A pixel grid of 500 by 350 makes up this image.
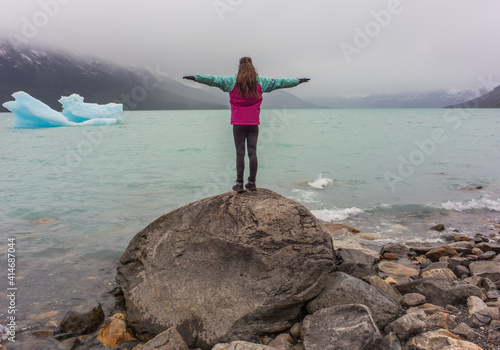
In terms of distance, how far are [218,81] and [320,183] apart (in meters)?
11.7

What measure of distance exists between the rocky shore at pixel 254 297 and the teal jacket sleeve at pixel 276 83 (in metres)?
1.67

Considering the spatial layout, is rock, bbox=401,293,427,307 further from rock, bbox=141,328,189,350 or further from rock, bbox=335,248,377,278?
rock, bbox=141,328,189,350

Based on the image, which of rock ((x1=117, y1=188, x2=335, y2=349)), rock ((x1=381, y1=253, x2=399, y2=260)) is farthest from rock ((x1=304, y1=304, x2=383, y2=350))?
rock ((x1=381, y1=253, x2=399, y2=260))

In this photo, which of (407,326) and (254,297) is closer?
(407,326)

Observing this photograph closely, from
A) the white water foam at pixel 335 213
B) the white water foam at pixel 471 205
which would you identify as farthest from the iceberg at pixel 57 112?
the white water foam at pixel 471 205

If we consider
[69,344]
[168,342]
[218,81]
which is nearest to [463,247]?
[218,81]

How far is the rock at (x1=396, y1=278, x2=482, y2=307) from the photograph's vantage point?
468 centimetres

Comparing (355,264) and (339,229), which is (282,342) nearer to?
(355,264)

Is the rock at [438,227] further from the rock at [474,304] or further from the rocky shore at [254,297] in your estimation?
the rock at [474,304]

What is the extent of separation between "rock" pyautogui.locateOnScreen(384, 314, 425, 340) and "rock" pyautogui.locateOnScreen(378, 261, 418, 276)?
2767 mm

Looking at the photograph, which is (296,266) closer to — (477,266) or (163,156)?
(477,266)

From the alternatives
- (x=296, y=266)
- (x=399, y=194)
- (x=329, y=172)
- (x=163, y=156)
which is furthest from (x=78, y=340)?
(x=163, y=156)

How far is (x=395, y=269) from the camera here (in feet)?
22.0

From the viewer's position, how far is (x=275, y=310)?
4441mm
